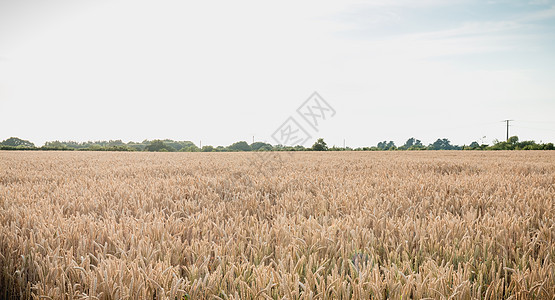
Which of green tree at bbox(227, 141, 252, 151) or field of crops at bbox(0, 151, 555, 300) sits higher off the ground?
green tree at bbox(227, 141, 252, 151)

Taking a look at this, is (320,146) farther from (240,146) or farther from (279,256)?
(279,256)

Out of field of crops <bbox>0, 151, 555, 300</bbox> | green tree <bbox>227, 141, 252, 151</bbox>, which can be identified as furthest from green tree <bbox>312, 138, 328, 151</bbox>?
field of crops <bbox>0, 151, 555, 300</bbox>

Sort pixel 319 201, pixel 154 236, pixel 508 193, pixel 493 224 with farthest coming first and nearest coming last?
1. pixel 508 193
2. pixel 319 201
3. pixel 493 224
4. pixel 154 236

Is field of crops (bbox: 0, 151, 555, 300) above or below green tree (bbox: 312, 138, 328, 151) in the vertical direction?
below

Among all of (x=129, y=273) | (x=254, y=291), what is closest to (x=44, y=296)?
(x=129, y=273)

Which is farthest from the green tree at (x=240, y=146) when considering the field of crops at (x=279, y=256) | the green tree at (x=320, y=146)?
the field of crops at (x=279, y=256)

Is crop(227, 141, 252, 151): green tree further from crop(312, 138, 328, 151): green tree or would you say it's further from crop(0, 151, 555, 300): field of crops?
crop(0, 151, 555, 300): field of crops

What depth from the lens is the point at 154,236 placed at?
1.67m

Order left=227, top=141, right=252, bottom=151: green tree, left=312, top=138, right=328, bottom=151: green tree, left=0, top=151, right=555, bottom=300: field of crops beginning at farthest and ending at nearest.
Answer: left=227, top=141, right=252, bottom=151: green tree, left=312, top=138, right=328, bottom=151: green tree, left=0, top=151, right=555, bottom=300: field of crops

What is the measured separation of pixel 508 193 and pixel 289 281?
3253 millimetres

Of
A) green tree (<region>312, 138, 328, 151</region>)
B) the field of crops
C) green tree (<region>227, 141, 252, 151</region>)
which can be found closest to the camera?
the field of crops

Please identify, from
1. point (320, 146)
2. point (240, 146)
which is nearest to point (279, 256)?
point (320, 146)

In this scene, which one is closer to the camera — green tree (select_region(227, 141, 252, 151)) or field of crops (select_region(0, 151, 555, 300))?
field of crops (select_region(0, 151, 555, 300))

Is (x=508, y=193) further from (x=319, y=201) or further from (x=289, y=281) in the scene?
(x=289, y=281)
